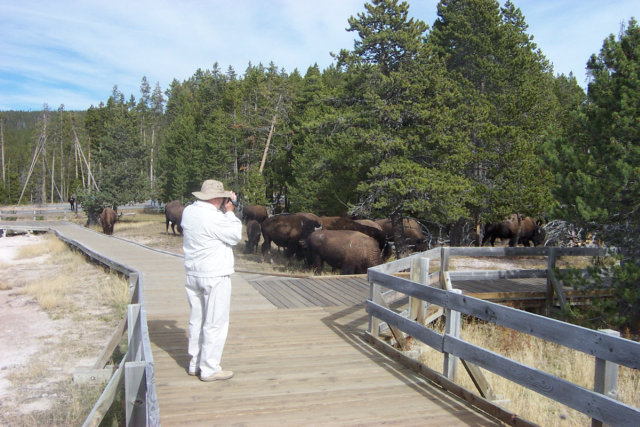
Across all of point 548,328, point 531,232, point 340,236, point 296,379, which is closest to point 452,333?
point 548,328

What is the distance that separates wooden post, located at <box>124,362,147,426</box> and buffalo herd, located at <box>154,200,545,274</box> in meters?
11.9

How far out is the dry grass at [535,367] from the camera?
616cm

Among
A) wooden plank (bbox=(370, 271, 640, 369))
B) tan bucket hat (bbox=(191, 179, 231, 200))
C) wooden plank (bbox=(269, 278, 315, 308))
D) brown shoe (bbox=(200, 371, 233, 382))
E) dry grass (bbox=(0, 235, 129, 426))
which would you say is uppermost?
tan bucket hat (bbox=(191, 179, 231, 200))

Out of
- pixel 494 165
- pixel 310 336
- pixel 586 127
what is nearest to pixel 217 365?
pixel 310 336

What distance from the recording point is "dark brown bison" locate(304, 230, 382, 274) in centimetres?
1559

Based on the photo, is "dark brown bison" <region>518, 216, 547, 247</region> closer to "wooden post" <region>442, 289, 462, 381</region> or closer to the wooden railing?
the wooden railing

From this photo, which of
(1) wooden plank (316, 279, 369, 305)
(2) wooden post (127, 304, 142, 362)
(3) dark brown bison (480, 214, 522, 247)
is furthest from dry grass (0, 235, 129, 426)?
(3) dark brown bison (480, 214, 522, 247)

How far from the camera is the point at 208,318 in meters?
5.20

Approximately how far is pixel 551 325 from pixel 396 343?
3201 millimetres

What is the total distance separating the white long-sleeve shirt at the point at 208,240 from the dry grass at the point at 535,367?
3.01 meters

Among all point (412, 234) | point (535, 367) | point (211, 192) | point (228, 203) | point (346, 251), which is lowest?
point (535, 367)

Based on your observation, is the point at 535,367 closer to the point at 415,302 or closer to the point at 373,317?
the point at 415,302

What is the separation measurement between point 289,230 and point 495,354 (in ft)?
53.0

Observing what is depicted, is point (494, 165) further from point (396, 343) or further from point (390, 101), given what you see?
point (396, 343)
